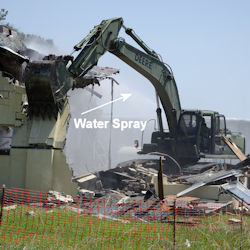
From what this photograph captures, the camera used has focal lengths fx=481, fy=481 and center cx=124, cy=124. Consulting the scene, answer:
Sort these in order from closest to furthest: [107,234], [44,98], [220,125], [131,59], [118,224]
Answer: [107,234], [118,224], [44,98], [131,59], [220,125]

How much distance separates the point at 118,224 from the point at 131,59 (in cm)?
905

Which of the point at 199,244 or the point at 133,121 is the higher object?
the point at 133,121

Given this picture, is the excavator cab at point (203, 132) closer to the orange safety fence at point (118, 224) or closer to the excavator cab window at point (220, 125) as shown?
the excavator cab window at point (220, 125)

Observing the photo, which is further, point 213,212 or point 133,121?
point 133,121

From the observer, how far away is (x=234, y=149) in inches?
789

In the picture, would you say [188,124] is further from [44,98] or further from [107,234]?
[107,234]

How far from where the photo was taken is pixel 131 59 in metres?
18.5

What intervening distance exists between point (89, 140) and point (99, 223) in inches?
1167

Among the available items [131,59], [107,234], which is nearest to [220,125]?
[131,59]

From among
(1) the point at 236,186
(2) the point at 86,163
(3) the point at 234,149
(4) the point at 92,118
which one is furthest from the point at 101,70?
(4) the point at 92,118

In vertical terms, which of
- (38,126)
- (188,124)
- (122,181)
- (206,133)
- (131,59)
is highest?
(131,59)

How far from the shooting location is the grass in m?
8.28

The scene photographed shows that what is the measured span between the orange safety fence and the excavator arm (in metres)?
4.58

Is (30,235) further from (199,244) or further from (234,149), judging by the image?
(234,149)
